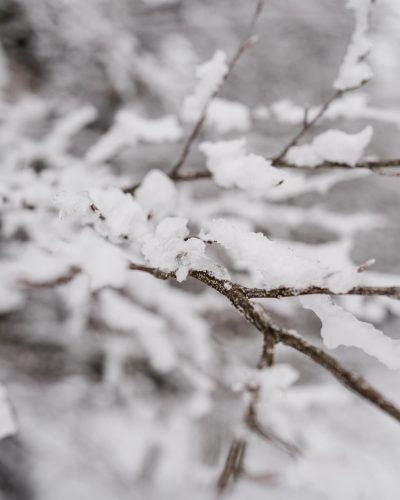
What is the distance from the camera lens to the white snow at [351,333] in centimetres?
52

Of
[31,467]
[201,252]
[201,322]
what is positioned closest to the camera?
[201,252]

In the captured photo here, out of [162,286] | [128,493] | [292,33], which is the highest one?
[292,33]

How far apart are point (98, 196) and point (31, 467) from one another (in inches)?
80.4

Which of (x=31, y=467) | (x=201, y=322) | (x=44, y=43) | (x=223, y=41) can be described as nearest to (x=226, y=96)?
(x=223, y=41)

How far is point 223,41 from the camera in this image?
273 centimetres

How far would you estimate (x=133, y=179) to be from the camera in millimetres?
2672

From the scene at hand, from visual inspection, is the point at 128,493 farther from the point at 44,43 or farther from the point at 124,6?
the point at 124,6

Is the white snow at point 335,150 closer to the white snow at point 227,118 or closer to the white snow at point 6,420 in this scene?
the white snow at point 227,118

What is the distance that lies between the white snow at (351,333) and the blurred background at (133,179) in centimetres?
175

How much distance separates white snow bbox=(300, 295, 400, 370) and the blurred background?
175cm

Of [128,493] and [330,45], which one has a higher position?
[330,45]

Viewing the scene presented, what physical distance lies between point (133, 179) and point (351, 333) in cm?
229

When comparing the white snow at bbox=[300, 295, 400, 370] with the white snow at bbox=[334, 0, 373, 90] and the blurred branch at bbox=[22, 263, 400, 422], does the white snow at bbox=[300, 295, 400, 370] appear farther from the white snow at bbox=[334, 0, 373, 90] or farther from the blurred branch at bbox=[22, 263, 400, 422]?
the white snow at bbox=[334, 0, 373, 90]

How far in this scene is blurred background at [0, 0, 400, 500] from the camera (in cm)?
229
